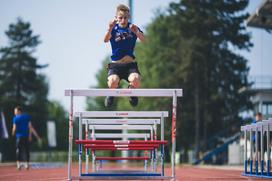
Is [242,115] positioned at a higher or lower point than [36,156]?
higher

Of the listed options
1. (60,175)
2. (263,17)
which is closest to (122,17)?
(60,175)

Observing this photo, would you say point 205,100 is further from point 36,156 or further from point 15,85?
point 36,156

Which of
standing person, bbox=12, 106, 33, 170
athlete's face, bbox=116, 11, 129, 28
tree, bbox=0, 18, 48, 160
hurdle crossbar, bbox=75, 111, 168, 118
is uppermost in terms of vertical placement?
tree, bbox=0, 18, 48, 160

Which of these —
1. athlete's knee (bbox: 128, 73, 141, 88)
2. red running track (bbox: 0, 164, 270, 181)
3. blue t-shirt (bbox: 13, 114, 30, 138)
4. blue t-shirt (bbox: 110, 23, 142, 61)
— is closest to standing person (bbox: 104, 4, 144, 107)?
blue t-shirt (bbox: 110, 23, 142, 61)

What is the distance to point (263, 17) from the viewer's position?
34344mm

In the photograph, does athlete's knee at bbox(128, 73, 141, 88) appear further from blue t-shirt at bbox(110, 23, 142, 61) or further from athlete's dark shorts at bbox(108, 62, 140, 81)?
blue t-shirt at bbox(110, 23, 142, 61)

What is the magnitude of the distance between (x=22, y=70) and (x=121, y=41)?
193 feet

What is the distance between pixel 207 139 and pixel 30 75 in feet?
80.4

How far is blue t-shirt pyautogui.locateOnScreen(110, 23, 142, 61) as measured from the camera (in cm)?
1009

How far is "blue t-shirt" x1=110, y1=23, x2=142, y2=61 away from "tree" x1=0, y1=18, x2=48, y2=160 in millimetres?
55764

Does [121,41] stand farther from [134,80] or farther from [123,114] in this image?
[123,114]

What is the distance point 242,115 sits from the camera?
168ft

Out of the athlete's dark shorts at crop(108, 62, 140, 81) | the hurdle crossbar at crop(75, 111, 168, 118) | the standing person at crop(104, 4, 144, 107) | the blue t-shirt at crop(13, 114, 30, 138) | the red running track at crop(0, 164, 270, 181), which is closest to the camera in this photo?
the hurdle crossbar at crop(75, 111, 168, 118)

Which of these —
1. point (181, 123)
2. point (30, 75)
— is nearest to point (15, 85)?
point (30, 75)
